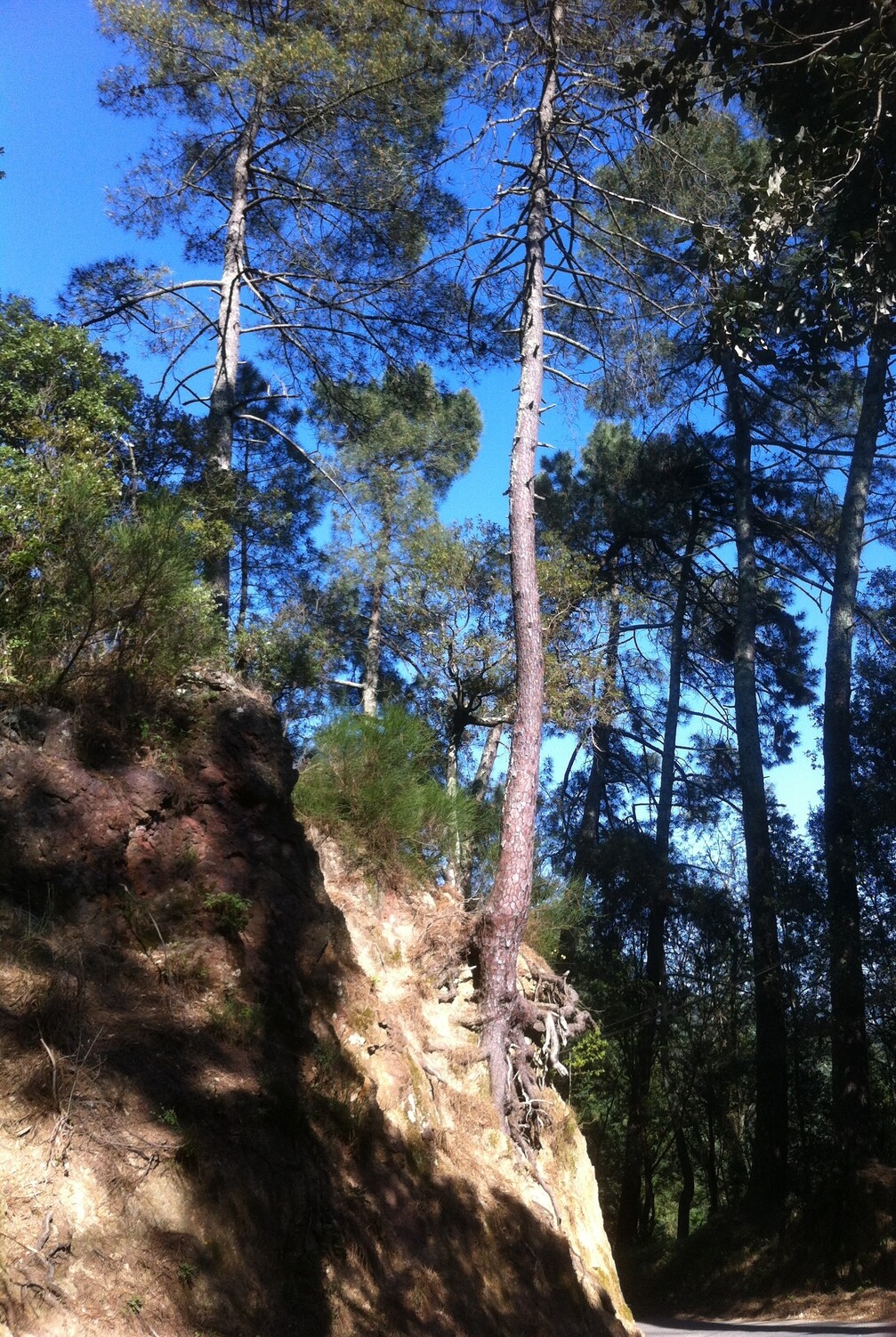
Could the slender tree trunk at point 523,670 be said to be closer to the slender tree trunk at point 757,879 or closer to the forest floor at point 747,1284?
the slender tree trunk at point 757,879

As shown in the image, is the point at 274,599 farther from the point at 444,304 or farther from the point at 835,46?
the point at 835,46

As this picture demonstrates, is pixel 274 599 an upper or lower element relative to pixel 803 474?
lower

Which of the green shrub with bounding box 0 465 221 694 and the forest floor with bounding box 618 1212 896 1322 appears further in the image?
the forest floor with bounding box 618 1212 896 1322

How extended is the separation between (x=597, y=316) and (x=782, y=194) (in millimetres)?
5668

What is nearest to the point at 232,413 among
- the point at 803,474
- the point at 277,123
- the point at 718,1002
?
the point at 277,123

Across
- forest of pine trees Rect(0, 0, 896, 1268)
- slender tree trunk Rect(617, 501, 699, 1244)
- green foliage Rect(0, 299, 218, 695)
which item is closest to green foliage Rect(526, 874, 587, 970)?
forest of pine trees Rect(0, 0, 896, 1268)

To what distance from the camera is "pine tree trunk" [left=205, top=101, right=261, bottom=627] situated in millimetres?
10023

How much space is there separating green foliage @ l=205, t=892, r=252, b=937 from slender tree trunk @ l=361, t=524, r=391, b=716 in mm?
10289

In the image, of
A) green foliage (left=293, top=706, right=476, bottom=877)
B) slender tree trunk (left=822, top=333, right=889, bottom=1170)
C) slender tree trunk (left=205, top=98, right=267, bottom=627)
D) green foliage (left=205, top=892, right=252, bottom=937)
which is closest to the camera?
green foliage (left=205, top=892, right=252, bottom=937)

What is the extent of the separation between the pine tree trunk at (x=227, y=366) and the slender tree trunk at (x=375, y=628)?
17.0 ft

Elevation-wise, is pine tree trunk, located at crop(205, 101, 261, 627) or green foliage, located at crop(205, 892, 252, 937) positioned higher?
pine tree trunk, located at crop(205, 101, 261, 627)

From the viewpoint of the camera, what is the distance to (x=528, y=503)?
31.5ft

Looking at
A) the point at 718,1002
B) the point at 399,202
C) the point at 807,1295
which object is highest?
the point at 399,202

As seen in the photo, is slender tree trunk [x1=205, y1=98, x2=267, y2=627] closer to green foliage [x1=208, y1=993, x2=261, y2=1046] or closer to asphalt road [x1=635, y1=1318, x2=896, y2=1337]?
green foliage [x1=208, y1=993, x2=261, y2=1046]
